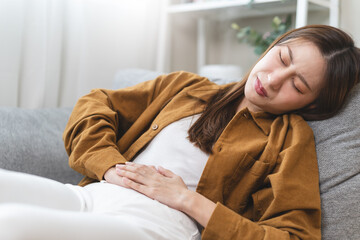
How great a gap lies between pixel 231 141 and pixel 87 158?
390 millimetres

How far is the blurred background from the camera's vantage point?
181 centimetres

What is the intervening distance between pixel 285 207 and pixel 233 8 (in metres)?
1.58

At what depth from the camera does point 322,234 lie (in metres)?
0.95

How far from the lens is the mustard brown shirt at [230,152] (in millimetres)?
907

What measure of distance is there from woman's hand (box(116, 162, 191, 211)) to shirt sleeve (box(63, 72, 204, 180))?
0.26 ft

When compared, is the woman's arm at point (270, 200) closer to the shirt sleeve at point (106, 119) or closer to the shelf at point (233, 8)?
the shirt sleeve at point (106, 119)

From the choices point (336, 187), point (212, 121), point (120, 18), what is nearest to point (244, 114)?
point (212, 121)

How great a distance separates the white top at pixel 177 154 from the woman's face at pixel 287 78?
0.21 metres

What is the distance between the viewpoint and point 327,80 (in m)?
1.11

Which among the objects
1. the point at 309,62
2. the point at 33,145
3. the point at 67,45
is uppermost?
the point at 309,62

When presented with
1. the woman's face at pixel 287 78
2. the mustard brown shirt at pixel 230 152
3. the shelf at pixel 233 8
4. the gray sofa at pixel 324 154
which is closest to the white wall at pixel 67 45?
the shelf at pixel 233 8

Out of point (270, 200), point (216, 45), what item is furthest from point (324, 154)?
point (216, 45)

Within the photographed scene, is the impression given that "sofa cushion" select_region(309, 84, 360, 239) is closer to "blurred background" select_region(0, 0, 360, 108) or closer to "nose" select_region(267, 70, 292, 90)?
"nose" select_region(267, 70, 292, 90)

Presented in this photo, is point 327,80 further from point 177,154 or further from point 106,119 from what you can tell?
point 106,119
